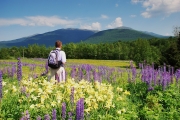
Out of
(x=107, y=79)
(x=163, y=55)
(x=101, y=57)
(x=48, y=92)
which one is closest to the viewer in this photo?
(x=48, y=92)

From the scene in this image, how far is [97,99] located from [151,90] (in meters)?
3.90

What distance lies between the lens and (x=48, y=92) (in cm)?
519

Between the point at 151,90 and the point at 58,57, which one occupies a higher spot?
the point at 58,57

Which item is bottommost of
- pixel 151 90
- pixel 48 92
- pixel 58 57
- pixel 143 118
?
pixel 143 118

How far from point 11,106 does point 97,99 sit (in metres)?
2.02

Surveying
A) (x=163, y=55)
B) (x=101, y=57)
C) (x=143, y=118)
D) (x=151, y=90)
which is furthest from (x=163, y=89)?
(x=101, y=57)

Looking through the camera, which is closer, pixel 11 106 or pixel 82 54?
pixel 11 106

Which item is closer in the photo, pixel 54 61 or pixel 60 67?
pixel 54 61

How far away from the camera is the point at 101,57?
86.8m

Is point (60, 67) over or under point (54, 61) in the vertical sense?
under

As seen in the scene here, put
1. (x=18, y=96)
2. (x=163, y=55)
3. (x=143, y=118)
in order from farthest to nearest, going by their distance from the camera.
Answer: (x=163, y=55), (x=143, y=118), (x=18, y=96)

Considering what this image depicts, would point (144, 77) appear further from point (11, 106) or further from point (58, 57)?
point (11, 106)

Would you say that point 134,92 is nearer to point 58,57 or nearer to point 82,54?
point 58,57

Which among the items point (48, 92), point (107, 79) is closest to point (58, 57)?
point (107, 79)
